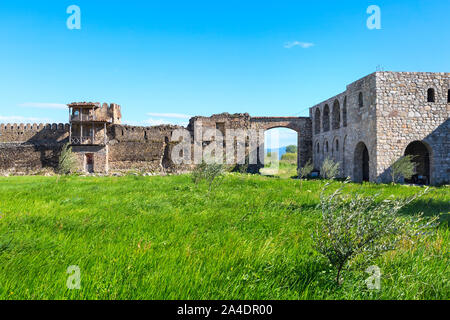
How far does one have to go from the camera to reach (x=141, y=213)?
6.78 metres

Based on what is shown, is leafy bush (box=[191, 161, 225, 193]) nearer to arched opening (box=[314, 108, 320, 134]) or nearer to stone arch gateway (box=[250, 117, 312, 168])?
stone arch gateway (box=[250, 117, 312, 168])

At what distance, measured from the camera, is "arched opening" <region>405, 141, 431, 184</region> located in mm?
19516

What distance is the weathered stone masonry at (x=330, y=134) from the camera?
17625mm

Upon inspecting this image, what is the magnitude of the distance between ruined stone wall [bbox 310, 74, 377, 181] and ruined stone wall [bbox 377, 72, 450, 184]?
496 mm

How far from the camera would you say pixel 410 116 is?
1769 cm

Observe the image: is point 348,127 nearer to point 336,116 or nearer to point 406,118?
point 336,116

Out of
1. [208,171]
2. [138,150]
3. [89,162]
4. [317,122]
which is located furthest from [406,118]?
[89,162]

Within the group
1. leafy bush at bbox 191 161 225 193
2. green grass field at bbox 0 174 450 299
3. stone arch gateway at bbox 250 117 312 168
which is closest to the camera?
A: green grass field at bbox 0 174 450 299

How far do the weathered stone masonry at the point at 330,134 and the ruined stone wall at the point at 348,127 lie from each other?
2.5 inches

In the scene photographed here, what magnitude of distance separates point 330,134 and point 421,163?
297 inches

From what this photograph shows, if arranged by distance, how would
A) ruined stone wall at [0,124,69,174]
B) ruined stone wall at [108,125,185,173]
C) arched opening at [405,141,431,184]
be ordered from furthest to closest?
ruined stone wall at [108,125,185,173], ruined stone wall at [0,124,69,174], arched opening at [405,141,431,184]

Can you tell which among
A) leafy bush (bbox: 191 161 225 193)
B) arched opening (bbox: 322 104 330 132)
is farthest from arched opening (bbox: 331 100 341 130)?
leafy bush (bbox: 191 161 225 193)

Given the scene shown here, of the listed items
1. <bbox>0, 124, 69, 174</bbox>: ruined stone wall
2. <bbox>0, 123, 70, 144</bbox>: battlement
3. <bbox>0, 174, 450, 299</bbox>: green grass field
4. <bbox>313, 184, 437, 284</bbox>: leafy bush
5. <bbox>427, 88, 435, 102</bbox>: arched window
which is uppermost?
<bbox>427, 88, 435, 102</bbox>: arched window

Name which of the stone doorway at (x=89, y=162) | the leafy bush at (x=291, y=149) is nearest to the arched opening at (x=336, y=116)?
the stone doorway at (x=89, y=162)
